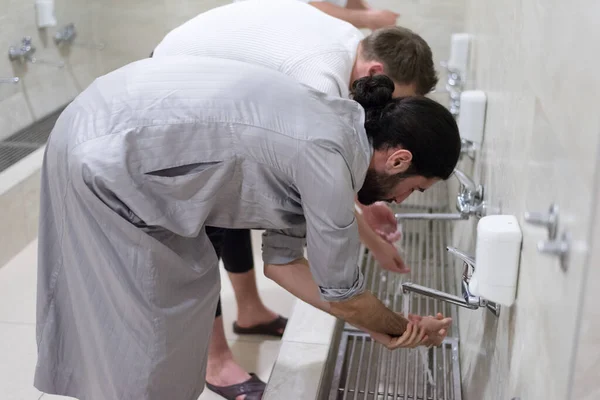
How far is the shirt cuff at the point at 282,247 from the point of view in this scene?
5.24 ft

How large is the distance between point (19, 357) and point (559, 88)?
1.82 metres

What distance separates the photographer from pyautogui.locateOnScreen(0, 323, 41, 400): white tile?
6.79 feet

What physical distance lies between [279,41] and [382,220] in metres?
0.67

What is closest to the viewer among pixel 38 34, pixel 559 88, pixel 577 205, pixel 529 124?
pixel 577 205

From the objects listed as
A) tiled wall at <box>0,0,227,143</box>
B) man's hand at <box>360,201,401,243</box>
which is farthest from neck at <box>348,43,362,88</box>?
tiled wall at <box>0,0,227,143</box>

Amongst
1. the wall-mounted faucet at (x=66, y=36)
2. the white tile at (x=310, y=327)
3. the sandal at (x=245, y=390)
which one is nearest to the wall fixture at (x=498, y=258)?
the white tile at (x=310, y=327)

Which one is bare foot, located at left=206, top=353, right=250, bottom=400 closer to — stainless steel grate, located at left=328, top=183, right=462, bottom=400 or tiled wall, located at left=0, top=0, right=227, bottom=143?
stainless steel grate, located at left=328, top=183, right=462, bottom=400

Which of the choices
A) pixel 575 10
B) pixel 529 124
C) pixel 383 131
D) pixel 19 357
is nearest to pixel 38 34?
pixel 19 357

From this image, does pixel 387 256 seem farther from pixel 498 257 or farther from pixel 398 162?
pixel 498 257

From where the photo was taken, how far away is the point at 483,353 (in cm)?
158

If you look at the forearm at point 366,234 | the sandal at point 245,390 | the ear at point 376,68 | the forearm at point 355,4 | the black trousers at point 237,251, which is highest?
the ear at point 376,68

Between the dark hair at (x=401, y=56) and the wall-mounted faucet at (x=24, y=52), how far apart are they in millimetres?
1694

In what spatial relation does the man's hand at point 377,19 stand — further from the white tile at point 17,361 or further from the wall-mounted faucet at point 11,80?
the white tile at point 17,361

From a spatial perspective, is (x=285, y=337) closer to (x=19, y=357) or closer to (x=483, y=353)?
(x=483, y=353)
